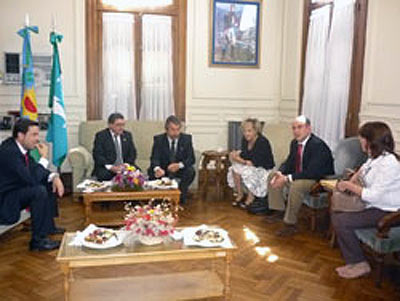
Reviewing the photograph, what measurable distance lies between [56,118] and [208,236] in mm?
3177

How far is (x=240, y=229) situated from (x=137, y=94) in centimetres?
282

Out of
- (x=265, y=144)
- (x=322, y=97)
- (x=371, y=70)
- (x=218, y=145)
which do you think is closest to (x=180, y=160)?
(x=265, y=144)

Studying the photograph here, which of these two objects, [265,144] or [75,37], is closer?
[265,144]

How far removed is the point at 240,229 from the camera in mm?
4250

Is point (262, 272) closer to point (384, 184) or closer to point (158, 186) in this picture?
point (384, 184)

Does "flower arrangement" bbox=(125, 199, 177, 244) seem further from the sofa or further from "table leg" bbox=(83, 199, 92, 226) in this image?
the sofa

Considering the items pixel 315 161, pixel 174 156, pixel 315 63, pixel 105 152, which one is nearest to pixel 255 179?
pixel 315 161

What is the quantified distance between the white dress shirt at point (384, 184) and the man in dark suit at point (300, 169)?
3.22 ft

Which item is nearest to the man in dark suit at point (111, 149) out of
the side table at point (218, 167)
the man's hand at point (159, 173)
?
the man's hand at point (159, 173)

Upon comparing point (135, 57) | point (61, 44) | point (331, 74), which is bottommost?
point (331, 74)

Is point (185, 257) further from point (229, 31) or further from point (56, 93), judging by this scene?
point (229, 31)

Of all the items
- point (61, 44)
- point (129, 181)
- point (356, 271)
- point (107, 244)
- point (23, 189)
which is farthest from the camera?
point (61, 44)

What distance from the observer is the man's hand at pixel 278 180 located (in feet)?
13.8

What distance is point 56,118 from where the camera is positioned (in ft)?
17.0
